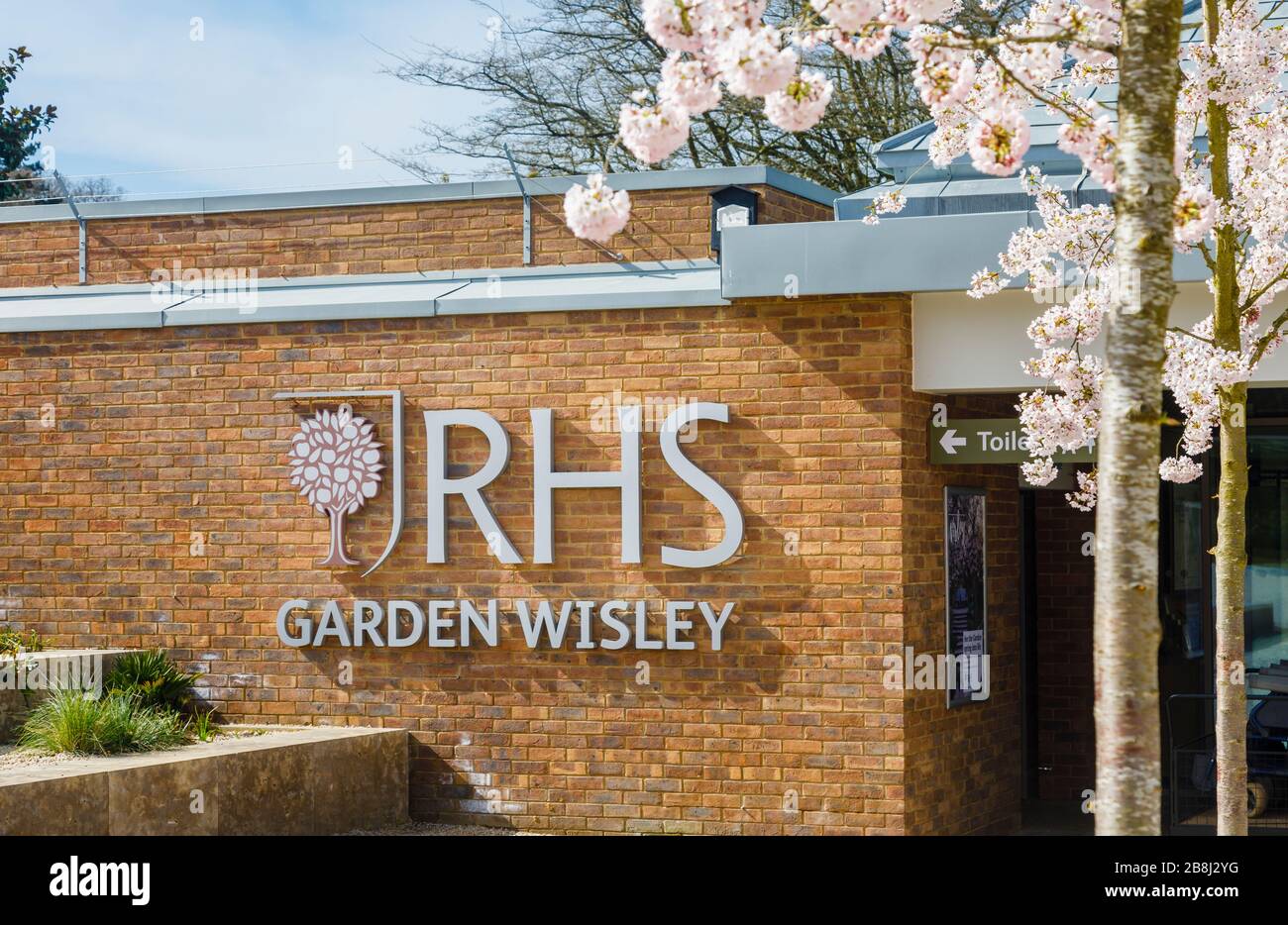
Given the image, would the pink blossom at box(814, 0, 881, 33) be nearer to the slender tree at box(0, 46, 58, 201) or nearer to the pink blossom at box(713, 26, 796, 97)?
the pink blossom at box(713, 26, 796, 97)

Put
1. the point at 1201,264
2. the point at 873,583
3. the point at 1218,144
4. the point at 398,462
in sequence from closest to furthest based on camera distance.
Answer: the point at 1218,144
the point at 1201,264
the point at 873,583
the point at 398,462

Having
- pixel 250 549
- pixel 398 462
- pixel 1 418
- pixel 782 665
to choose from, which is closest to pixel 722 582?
pixel 782 665

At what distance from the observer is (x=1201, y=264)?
9.14 m

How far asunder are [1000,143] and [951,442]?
5.05 metres

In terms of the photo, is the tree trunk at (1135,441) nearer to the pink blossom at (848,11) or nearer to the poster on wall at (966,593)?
the pink blossom at (848,11)

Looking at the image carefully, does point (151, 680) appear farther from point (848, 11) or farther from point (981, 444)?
point (848, 11)

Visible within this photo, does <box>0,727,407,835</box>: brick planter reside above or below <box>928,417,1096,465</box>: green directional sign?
below

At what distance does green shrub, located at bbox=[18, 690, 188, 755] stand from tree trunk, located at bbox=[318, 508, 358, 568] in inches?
60.0

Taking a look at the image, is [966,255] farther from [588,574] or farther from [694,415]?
[588,574]

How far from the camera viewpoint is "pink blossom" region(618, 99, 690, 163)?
541 centimetres

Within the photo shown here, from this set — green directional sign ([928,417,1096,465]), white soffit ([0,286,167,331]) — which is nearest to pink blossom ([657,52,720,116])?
green directional sign ([928,417,1096,465])

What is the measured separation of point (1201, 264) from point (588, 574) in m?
4.23

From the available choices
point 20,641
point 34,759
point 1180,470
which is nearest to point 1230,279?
point 1180,470

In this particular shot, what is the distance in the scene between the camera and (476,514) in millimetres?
10703
